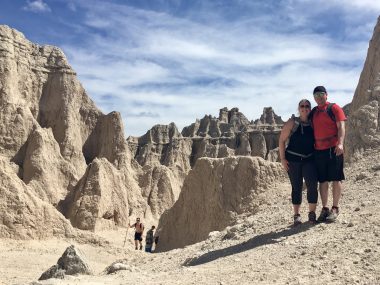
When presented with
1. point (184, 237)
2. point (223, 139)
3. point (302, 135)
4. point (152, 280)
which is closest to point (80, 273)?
point (152, 280)

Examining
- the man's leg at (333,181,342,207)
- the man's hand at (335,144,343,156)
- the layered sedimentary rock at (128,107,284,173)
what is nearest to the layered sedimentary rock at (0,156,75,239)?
the man's leg at (333,181,342,207)

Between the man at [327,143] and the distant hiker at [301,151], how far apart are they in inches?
4.5

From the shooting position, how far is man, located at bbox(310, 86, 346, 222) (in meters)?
7.28

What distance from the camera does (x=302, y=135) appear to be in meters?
7.53

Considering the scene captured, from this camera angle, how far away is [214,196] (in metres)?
16.4

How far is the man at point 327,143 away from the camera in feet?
23.9

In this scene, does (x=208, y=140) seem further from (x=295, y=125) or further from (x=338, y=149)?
(x=338, y=149)

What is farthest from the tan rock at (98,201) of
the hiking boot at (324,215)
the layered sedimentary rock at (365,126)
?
the hiking boot at (324,215)

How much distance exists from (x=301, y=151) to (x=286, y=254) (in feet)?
6.38

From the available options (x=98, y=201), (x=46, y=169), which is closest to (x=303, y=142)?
(x=98, y=201)

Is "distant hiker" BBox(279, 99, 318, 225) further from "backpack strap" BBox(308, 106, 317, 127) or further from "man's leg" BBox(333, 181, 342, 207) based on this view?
"man's leg" BBox(333, 181, 342, 207)

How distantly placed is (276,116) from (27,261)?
7759 cm

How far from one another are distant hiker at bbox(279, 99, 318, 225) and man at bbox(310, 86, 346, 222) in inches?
4.5

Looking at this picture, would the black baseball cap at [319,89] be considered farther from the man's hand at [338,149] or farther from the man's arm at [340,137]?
the man's hand at [338,149]
